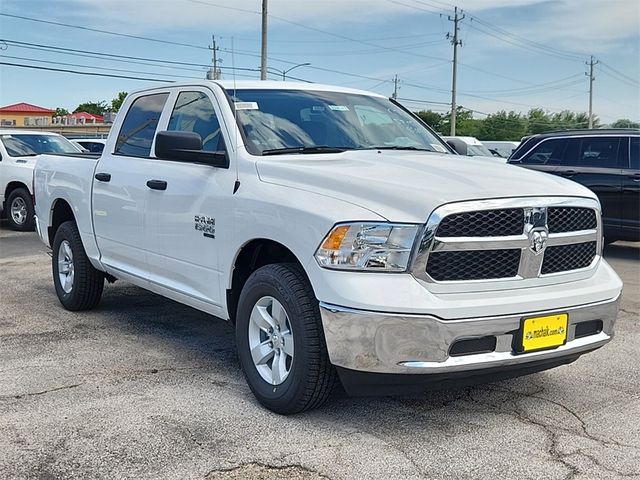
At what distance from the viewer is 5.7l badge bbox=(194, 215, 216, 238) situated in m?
4.73

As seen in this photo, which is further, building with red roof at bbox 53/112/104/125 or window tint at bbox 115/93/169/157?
building with red roof at bbox 53/112/104/125

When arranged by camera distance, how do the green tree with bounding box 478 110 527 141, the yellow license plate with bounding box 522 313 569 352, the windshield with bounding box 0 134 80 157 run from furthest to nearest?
the green tree with bounding box 478 110 527 141 < the windshield with bounding box 0 134 80 157 < the yellow license plate with bounding box 522 313 569 352

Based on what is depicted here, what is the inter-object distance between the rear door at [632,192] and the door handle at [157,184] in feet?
24.0

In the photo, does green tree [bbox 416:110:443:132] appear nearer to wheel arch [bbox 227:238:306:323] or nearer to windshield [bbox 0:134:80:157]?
windshield [bbox 0:134:80:157]

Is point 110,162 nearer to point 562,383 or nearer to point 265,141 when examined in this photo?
point 265,141

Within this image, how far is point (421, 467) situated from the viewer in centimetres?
358

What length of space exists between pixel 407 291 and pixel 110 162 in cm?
330

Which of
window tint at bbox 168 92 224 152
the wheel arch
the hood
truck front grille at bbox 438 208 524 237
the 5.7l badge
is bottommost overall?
the wheel arch

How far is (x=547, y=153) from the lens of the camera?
37.3ft

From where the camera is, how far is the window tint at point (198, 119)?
5.05 meters

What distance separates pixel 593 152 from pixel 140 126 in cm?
713

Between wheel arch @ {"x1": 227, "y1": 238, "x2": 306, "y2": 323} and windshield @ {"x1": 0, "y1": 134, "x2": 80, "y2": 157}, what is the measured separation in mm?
10100

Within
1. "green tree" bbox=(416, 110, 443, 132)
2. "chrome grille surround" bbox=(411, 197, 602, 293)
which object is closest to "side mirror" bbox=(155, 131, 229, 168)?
"chrome grille surround" bbox=(411, 197, 602, 293)

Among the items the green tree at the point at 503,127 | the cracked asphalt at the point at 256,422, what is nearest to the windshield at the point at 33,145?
the cracked asphalt at the point at 256,422
